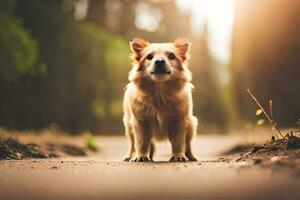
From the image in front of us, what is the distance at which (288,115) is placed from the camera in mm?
15891

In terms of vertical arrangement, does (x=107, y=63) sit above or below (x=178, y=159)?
above

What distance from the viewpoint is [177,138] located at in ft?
27.6

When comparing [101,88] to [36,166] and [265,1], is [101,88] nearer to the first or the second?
[265,1]

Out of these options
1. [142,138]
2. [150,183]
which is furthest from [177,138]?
[150,183]

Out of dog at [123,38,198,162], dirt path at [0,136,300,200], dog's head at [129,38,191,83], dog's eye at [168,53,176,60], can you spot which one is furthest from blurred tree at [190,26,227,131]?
dirt path at [0,136,300,200]

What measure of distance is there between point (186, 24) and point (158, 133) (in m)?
47.5

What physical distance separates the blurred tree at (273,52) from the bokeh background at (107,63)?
3cm

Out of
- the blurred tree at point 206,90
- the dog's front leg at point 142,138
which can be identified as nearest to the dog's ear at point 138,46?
the dog's front leg at point 142,138

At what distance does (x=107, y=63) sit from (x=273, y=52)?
15.3 meters

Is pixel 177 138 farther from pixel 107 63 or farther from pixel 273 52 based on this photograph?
pixel 107 63

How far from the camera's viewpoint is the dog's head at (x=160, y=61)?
837cm

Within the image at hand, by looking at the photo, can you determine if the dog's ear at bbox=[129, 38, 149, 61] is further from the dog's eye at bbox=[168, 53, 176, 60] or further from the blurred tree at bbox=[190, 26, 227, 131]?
the blurred tree at bbox=[190, 26, 227, 131]

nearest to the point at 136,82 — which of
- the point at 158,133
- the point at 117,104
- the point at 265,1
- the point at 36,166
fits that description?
the point at 158,133

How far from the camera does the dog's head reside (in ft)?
27.5
